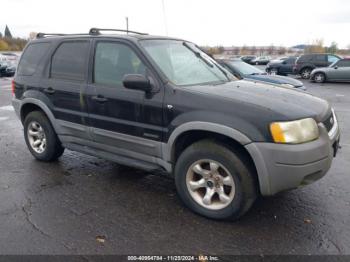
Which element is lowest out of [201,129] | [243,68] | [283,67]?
[283,67]

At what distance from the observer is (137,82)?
3.57 meters

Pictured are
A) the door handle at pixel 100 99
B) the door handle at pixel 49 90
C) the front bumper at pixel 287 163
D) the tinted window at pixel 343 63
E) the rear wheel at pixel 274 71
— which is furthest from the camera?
the rear wheel at pixel 274 71

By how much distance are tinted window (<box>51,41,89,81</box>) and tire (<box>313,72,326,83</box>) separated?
17442mm

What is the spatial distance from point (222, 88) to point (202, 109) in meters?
0.48

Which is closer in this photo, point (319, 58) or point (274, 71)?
point (319, 58)

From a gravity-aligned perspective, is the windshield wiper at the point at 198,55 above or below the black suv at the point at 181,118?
above

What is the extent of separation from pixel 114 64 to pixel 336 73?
1746 cm

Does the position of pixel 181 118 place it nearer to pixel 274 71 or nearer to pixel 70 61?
pixel 70 61

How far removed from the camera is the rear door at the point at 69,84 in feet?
14.5

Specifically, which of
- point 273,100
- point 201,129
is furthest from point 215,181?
point 273,100

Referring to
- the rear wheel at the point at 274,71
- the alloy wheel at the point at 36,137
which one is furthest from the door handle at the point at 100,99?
the rear wheel at the point at 274,71

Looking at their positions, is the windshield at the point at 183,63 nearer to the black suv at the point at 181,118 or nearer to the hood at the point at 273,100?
the black suv at the point at 181,118

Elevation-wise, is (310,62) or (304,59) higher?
(304,59)

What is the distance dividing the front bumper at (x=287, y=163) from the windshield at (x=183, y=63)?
1.25 meters
